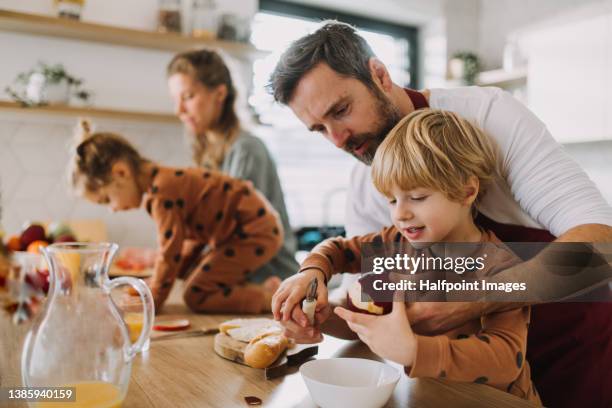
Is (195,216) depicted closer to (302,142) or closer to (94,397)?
(94,397)

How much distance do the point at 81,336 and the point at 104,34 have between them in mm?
2070

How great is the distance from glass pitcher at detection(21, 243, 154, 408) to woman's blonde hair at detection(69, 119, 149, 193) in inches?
35.6

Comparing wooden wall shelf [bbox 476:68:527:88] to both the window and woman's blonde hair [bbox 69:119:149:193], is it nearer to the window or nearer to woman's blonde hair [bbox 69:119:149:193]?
the window

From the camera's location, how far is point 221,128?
2.10 meters

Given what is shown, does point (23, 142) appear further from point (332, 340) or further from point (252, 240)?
point (332, 340)

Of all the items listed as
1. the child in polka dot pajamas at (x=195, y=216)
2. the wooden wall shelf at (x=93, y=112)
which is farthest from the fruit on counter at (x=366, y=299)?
the wooden wall shelf at (x=93, y=112)

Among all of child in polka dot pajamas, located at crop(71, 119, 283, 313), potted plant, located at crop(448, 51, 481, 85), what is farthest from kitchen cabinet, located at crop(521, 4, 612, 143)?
child in polka dot pajamas, located at crop(71, 119, 283, 313)

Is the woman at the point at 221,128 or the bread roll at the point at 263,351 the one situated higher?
the woman at the point at 221,128

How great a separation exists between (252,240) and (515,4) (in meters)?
2.78

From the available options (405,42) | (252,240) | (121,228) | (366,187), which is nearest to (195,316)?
(252,240)

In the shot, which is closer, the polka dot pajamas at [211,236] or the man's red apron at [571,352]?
the man's red apron at [571,352]

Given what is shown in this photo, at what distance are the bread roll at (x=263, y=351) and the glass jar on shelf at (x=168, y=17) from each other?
2075 mm

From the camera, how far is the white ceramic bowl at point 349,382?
0.66 m

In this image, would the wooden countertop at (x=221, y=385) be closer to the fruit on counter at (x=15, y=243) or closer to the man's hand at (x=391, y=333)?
the man's hand at (x=391, y=333)
